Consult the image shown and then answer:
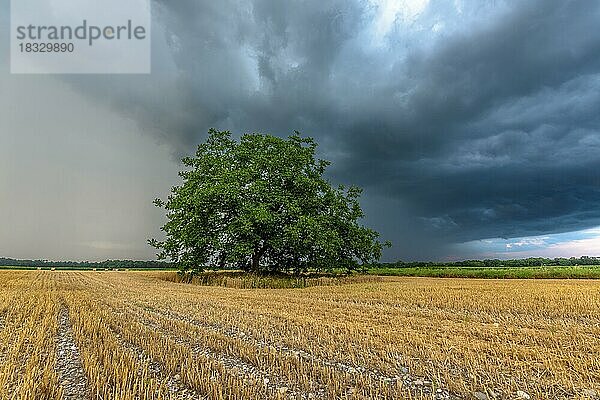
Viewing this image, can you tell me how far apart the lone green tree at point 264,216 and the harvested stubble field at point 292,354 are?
1699 cm

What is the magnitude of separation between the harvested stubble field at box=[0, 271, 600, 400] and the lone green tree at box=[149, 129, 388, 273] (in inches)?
669

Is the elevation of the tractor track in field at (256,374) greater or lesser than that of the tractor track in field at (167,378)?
lesser

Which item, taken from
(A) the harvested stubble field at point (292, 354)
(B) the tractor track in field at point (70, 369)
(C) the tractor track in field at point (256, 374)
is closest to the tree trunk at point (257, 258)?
(A) the harvested stubble field at point (292, 354)

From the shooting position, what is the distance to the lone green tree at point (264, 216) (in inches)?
1236

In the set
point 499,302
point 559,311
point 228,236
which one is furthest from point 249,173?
point 559,311

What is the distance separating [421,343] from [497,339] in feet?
7.32

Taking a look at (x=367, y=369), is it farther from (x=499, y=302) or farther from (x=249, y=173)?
(x=249, y=173)

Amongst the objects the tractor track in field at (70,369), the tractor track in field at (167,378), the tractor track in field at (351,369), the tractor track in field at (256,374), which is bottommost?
the tractor track in field at (351,369)

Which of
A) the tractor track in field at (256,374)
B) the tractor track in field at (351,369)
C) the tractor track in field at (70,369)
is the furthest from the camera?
the tractor track in field at (351,369)

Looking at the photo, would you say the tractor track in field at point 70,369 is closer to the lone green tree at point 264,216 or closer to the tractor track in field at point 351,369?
the tractor track in field at point 351,369

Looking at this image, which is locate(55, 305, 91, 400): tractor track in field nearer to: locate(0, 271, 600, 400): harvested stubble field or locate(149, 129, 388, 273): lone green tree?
locate(0, 271, 600, 400): harvested stubble field

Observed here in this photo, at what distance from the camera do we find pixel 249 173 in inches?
1308

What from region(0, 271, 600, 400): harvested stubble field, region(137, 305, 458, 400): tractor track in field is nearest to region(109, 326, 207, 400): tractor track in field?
region(0, 271, 600, 400): harvested stubble field

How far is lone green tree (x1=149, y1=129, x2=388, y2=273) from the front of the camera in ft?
103
